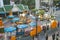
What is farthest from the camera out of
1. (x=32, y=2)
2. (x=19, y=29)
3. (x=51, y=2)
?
(x=32, y=2)

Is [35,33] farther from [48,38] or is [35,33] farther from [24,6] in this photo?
[24,6]

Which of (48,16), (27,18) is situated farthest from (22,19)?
(48,16)

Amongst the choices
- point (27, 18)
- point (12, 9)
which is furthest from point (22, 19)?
point (12, 9)

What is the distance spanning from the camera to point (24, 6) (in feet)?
21.8

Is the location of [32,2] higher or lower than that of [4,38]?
higher

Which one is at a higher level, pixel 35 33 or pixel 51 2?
pixel 51 2

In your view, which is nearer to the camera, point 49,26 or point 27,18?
point 49,26

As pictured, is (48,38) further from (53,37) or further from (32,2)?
(32,2)

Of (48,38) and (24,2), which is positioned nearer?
(48,38)

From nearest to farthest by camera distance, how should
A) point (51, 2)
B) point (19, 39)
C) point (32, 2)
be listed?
1. point (19, 39)
2. point (51, 2)
3. point (32, 2)

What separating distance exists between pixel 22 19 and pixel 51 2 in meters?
1.52

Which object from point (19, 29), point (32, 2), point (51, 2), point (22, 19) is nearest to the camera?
point (19, 29)

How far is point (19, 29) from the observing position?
437 centimetres

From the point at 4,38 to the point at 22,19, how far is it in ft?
5.20
